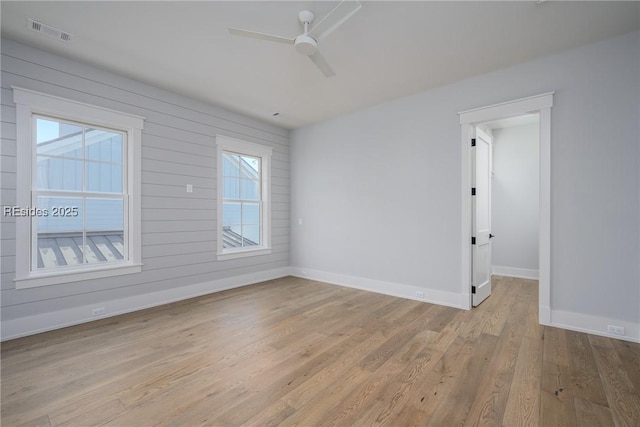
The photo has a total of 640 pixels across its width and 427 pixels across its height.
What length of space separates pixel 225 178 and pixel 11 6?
301 centimetres

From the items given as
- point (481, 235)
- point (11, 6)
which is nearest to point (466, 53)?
point (481, 235)

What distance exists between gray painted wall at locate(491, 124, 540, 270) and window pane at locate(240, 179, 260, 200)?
505cm

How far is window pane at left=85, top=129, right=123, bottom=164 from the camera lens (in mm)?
3584

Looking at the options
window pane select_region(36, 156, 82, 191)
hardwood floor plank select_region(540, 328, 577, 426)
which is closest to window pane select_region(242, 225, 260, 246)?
window pane select_region(36, 156, 82, 191)

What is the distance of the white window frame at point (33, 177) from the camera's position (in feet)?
9.90

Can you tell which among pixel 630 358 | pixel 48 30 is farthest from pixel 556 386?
pixel 48 30

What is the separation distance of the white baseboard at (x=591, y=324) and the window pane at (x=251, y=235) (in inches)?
183

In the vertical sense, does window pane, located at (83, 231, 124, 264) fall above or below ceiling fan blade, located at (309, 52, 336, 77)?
below

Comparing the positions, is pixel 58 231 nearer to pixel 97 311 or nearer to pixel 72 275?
pixel 72 275

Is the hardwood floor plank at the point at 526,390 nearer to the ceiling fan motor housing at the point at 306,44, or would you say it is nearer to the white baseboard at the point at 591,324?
the white baseboard at the point at 591,324

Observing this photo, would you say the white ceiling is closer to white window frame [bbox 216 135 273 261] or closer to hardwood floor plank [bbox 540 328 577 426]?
white window frame [bbox 216 135 273 261]

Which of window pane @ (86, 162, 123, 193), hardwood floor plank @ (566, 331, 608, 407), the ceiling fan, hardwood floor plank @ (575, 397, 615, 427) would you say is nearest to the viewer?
hardwood floor plank @ (575, 397, 615, 427)

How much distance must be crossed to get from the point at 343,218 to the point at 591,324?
11.4ft

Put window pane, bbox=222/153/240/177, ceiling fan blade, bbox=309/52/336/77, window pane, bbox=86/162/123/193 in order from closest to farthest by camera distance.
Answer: ceiling fan blade, bbox=309/52/336/77, window pane, bbox=86/162/123/193, window pane, bbox=222/153/240/177
